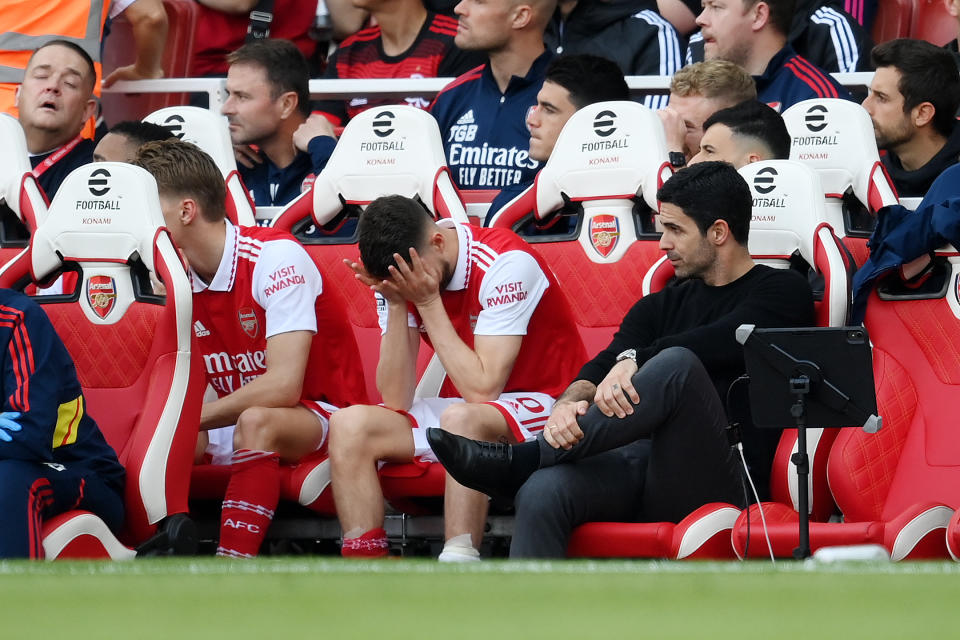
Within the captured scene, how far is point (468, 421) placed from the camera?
521 cm

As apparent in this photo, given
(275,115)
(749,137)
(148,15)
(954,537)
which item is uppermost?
(148,15)

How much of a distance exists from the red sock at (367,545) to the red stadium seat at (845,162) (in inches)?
79.2

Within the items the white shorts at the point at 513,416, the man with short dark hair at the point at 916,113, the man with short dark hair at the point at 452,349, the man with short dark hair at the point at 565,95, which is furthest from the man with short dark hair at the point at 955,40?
the white shorts at the point at 513,416

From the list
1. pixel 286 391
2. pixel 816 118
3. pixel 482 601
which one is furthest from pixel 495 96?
pixel 482 601

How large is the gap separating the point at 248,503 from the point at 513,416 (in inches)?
35.8

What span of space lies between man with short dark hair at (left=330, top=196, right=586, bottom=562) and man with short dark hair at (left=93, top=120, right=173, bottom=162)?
1486mm

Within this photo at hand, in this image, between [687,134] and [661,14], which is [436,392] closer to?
[687,134]

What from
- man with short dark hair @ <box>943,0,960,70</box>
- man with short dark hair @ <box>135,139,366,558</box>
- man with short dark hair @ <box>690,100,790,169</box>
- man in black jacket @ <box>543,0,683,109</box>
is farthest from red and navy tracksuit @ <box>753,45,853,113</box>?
man with short dark hair @ <box>135,139,366,558</box>

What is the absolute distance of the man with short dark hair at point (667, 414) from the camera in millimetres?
4852

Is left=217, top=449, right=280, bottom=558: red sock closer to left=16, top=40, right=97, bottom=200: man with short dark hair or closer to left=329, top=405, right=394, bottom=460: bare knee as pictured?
left=329, top=405, right=394, bottom=460: bare knee

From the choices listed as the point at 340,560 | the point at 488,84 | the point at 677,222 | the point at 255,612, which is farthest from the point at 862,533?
the point at 488,84

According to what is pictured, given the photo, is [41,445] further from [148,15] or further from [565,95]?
[148,15]

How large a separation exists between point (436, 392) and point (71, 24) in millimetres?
2947

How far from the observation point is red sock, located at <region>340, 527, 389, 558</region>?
5.14 m
